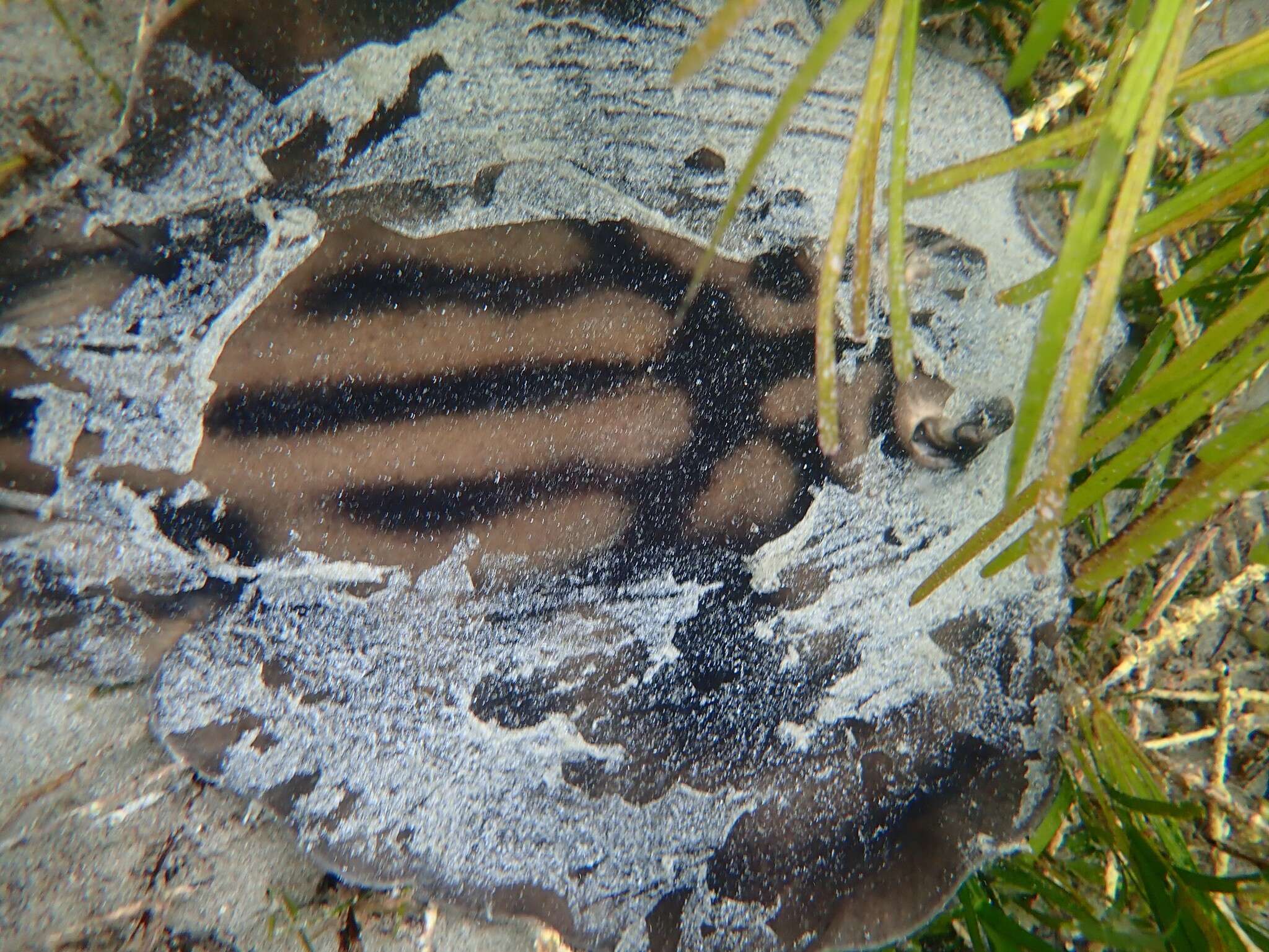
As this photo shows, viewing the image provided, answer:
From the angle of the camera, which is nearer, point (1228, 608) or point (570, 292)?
point (570, 292)

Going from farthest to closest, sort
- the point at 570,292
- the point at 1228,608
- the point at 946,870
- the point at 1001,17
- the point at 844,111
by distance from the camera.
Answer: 1. the point at 1228,608
2. the point at 1001,17
3. the point at 946,870
4. the point at 844,111
5. the point at 570,292

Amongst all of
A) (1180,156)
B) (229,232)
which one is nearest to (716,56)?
(229,232)

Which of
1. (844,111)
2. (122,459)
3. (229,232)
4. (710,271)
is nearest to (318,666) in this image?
(122,459)

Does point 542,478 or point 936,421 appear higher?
point 936,421

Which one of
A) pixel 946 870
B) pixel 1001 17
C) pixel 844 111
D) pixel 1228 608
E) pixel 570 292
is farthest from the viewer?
pixel 1228 608

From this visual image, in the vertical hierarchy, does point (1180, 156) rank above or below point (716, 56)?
above

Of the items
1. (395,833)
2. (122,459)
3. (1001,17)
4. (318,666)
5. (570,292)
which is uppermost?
(1001,17)

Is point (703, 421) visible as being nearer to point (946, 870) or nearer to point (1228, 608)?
point (946, 870)
